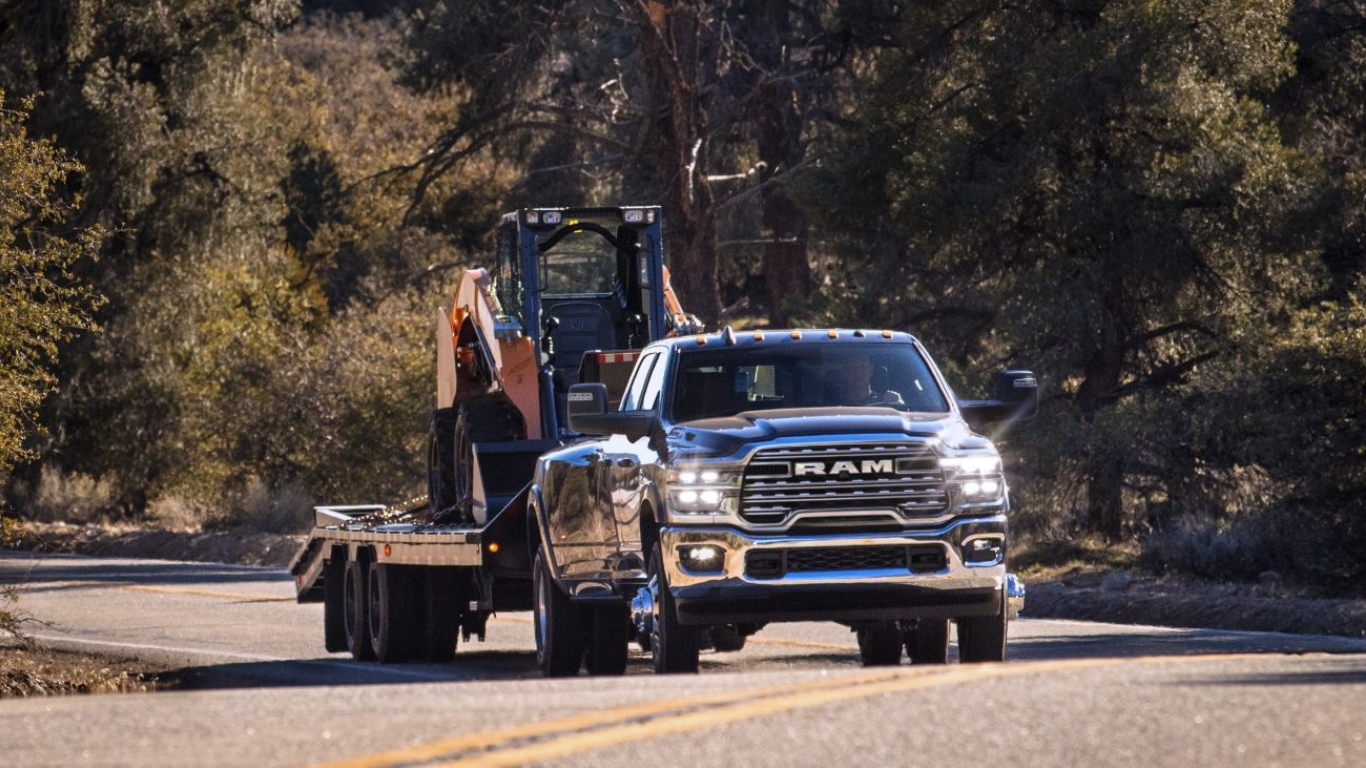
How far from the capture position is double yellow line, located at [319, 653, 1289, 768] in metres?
8.02

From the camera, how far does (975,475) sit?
12391 mm

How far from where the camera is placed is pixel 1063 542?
24.4m

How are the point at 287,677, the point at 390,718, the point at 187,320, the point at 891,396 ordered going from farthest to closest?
1. the point at 187,320
2. the point at 287,677
3. the point at 891,396
4. the point at 390,718

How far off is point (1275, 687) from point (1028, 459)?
54.4 feet

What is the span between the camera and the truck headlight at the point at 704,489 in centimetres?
1215

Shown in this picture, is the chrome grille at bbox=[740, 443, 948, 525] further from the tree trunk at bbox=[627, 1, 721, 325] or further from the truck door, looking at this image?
the tree trunk at bbox=[627, 1, 721, 325]

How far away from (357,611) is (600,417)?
551cm

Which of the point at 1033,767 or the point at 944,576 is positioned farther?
the point at 944,576

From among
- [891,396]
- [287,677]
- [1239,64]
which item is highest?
[1239,64]

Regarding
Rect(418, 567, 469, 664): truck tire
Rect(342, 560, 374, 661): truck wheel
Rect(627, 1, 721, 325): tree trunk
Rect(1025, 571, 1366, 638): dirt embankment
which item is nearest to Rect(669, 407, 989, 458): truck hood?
Rect(418, 567, 469, 664): truck tire

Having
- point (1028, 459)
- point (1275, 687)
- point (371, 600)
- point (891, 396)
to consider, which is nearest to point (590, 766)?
point (1275, 687)

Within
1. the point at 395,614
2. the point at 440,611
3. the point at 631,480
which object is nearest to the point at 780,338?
the point at 631,480

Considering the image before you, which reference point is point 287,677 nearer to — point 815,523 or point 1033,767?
point 815,523

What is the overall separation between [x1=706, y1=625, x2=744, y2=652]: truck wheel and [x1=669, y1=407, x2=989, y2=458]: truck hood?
197cm
